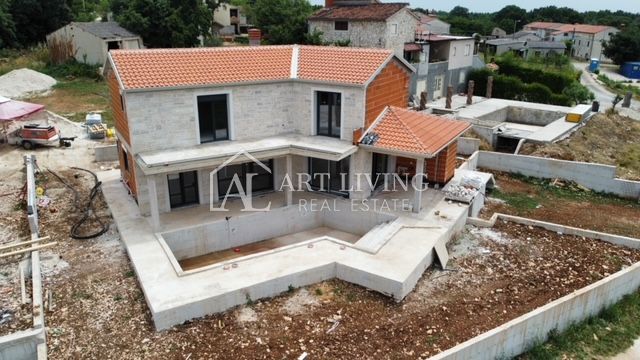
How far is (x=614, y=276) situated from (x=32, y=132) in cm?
2887

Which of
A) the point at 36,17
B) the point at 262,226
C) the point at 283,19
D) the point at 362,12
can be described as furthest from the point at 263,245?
the point at 36,17

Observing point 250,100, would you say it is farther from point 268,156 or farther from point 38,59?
point 38,59

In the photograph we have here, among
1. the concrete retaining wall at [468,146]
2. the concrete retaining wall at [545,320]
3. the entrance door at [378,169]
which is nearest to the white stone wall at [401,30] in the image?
the concrete retaining wall at [468,146]

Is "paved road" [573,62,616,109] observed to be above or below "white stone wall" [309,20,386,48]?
below

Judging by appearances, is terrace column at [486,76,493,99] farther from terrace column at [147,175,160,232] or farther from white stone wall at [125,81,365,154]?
terrace column at [147,175,160,232]

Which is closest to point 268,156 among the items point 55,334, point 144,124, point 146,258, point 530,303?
point 144,124

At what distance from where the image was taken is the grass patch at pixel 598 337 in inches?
521

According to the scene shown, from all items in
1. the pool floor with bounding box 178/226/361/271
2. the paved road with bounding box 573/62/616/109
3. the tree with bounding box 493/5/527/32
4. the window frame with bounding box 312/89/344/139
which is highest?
the tree with bounding box 493/5/527/32

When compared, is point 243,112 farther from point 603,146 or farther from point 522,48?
point 522,48

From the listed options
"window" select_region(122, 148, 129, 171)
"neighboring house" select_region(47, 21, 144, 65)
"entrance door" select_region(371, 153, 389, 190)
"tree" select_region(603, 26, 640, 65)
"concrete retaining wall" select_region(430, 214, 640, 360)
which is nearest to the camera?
"concrete retaining wall" select_region(430, 214, 640, 360)

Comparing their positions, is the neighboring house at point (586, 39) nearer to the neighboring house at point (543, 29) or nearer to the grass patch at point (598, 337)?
the neighboring house at point (543, 29)

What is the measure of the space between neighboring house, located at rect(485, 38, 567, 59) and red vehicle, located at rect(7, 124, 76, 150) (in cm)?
5743

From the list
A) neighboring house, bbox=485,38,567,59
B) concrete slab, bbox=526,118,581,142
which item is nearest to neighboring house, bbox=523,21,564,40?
neighboring house, bbox=485,38,567,59

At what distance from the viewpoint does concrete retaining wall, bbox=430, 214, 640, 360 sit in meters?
11.9
